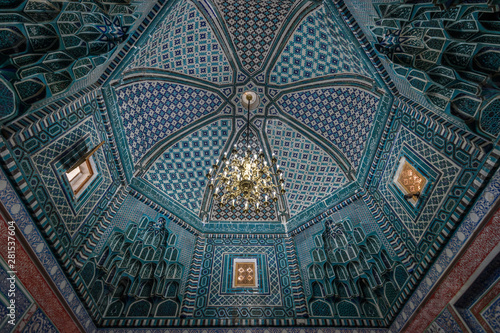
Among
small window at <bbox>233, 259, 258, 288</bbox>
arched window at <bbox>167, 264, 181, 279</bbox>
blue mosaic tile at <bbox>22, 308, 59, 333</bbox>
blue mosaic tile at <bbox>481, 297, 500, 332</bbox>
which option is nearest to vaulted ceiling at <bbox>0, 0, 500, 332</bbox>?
arched window at <bbox>167, 264, 181, 279</bbox>

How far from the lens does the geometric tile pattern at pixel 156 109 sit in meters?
7.65

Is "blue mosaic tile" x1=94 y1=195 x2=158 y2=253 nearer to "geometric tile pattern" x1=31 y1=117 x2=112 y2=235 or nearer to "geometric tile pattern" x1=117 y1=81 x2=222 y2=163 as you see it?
"geometric tile pattern" x1=31 y1=117 x2=112 y2=235

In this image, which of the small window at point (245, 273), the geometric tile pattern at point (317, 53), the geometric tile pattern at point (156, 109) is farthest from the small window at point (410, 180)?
the geometric tile pattern at point (156, 109)

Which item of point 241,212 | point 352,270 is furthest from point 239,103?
point 352,270

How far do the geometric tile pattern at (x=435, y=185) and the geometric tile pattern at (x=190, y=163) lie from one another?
556 cm

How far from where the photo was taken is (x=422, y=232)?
551 centimetres

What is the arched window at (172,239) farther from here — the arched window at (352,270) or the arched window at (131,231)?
the arched window at (352,270)

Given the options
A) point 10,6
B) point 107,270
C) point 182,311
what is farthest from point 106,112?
point 182,311

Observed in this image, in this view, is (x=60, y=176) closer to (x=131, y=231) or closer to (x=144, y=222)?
(x=131, y=231)

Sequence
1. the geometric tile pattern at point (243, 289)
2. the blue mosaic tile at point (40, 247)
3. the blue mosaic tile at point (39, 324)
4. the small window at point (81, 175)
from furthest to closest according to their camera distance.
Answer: the geometric tile pattern at point (243, 289) < the small window at point (81, 175) < the blue mosaic tile at point (39, 324) < the blue mosaic tile at point (40, 247)

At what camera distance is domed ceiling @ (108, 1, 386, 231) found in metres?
7.38

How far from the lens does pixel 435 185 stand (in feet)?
17.6

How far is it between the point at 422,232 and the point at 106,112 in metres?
7.78

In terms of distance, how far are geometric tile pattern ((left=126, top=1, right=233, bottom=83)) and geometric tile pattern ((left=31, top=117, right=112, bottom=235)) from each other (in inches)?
82.7
